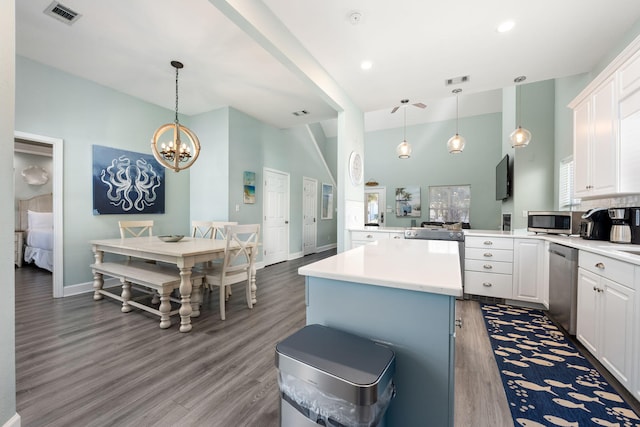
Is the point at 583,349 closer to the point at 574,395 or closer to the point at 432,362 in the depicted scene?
the point at 574,395

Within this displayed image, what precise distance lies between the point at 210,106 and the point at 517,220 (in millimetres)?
5693

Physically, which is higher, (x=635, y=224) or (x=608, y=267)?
(x=635, y=224)

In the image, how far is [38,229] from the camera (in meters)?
4.88

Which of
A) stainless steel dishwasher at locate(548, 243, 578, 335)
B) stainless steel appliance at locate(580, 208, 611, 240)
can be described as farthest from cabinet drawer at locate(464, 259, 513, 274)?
stainless steel appliance at locate(580, 208, 611, 240)

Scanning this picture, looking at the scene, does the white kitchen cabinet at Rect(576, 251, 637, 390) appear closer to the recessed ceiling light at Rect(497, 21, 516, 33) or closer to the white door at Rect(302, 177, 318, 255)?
the recessed ceiling light at Rect(497, 21, 516, 33)

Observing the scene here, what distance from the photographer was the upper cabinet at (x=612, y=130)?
1.88 m

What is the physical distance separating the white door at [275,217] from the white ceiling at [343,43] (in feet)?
6.85

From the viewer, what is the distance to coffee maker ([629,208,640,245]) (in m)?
2.01

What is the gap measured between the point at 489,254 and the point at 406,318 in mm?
2781

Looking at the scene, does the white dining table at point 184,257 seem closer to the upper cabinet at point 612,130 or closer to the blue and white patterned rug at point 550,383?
the blue and white patterned rug at point 550,383

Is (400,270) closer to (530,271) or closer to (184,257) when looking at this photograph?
(184,257)

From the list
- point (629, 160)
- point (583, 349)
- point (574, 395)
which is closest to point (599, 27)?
point (629, 160)

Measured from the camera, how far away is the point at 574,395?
1.61 m

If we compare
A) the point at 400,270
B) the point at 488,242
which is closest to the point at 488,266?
the point at 488,242
